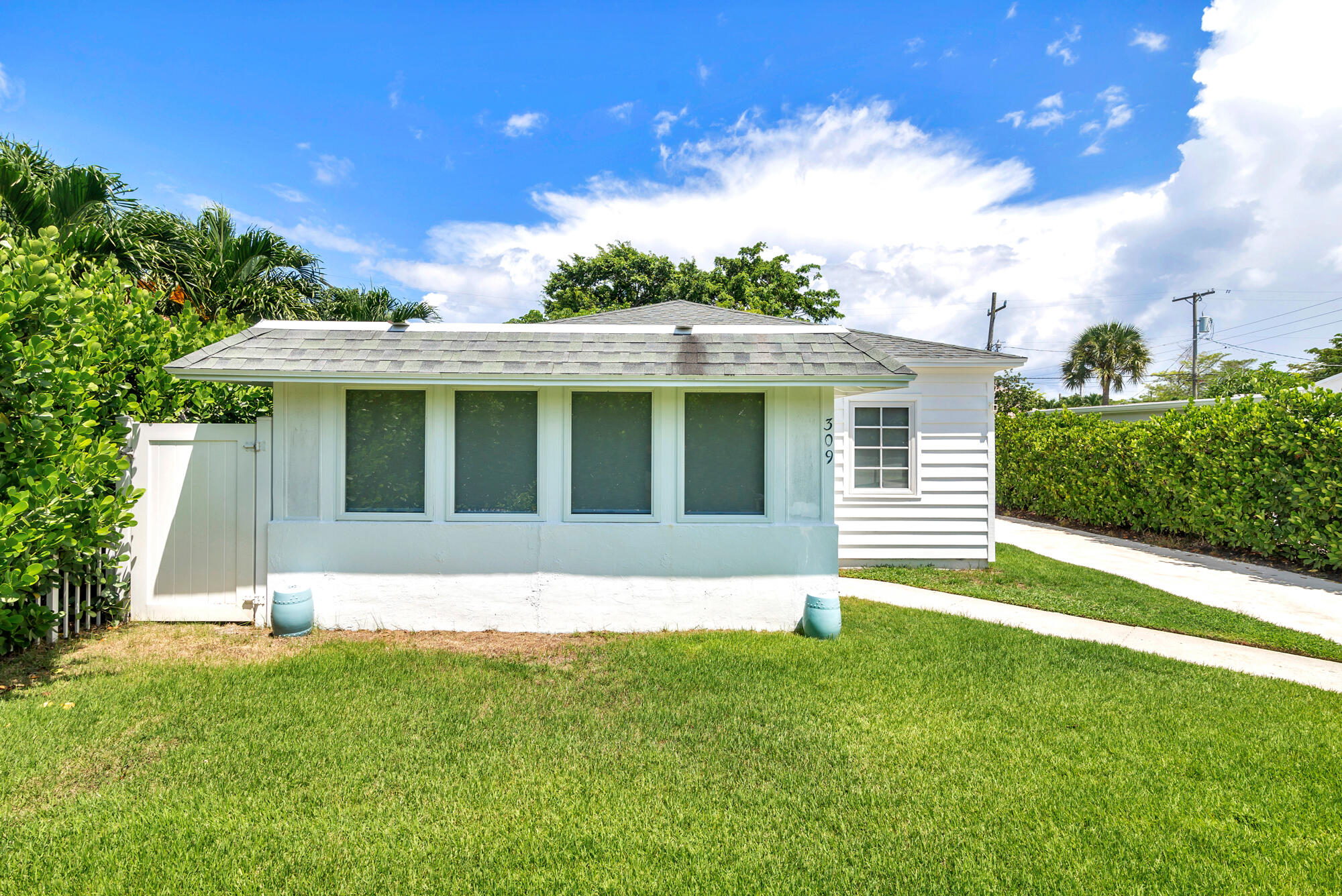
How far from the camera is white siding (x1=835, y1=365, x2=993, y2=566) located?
9328 millimetres

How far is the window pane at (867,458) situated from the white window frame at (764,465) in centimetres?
409

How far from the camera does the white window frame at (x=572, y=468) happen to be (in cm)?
590

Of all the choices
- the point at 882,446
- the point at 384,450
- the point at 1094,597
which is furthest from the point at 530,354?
the point at 1094,597

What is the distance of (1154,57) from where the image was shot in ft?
36.5

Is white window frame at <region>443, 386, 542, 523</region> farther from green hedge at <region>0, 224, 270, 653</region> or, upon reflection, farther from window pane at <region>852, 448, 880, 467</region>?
window pane at <region>852, 448, 880, 467</region>

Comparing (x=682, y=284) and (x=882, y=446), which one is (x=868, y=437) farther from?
(x=682, y=284)

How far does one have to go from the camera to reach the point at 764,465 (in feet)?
19.5

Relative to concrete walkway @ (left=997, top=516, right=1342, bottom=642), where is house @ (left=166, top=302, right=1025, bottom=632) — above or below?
above

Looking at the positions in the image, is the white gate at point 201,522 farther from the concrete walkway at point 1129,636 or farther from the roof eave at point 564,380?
the concrete walkway at point 1129,636

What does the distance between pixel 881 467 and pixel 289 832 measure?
28.2 feet

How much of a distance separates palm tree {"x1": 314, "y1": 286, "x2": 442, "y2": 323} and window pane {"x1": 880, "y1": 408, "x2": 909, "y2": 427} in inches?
386

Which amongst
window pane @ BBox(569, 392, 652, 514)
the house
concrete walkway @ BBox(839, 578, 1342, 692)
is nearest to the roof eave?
the house

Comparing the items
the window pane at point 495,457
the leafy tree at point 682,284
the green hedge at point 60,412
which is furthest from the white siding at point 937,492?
the leafy tree at point 682,284

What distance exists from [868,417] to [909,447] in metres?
0.80
